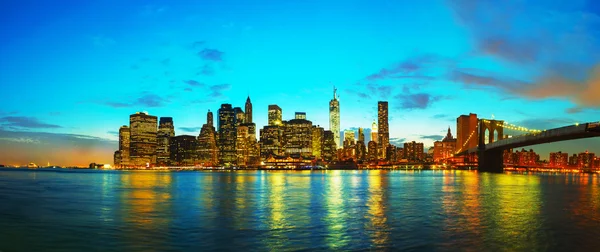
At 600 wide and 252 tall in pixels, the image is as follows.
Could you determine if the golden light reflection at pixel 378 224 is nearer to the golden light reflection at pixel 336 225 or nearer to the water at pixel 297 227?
the water at pixel 297 227

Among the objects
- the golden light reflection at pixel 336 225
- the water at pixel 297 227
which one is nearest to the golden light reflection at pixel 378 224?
the water at pixel 297 227

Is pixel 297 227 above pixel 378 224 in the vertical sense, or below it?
above

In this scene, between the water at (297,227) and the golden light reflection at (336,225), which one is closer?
Answer: the water at (297,227)

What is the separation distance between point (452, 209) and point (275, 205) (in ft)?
42.7

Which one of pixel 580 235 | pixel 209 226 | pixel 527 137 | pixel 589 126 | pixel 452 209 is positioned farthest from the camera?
pixel 527 137

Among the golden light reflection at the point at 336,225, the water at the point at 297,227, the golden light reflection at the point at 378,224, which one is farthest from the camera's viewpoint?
the golden light reflection at the point at 378,224

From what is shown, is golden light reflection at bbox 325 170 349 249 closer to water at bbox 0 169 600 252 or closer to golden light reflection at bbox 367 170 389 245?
water at bbox 0 169 600 252

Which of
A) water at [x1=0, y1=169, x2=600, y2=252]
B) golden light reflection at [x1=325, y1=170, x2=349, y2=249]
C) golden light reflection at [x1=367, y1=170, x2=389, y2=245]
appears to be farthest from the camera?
golden light reflection at [x1=367, y1=170, x2=389, y2=245]

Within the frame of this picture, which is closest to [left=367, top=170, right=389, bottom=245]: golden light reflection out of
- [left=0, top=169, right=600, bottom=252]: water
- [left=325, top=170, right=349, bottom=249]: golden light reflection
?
[left=0, top=169, right=600, bottom=252]: water

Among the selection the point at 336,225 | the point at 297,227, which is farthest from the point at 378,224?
the point at 297,227

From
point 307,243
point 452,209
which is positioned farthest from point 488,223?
point 307,243

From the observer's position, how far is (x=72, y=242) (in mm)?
21375

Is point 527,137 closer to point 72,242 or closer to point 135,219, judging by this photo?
point 135,219

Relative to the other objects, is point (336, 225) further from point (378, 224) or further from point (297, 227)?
point (378, 224)
